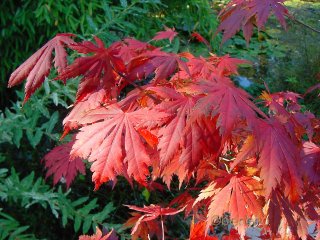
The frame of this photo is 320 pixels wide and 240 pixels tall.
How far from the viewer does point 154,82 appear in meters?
1.03

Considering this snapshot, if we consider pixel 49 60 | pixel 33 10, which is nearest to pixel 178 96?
pixel 49 60

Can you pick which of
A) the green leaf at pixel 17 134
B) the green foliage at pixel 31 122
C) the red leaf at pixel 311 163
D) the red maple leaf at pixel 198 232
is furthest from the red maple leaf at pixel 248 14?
the green leaf at pixel 17 134

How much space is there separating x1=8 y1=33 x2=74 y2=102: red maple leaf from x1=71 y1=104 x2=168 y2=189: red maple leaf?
17 centimetres

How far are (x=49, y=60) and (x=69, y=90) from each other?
125 centimetres

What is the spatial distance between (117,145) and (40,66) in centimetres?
28

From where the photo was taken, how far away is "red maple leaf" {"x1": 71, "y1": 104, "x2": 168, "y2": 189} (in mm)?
903

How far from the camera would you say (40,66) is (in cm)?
101

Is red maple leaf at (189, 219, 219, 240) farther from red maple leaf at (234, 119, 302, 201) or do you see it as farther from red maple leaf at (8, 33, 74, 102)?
red maple leaf at (8, 33, 74, 102)

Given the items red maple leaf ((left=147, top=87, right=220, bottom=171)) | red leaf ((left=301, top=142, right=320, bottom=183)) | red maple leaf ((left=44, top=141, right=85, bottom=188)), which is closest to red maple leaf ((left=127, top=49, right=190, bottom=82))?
red maple leaf ((left=147, top=87, right=220, bottom=171))

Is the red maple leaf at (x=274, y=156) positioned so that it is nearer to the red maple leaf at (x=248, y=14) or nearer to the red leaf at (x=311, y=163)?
the red leaf at (x=311, y=163)

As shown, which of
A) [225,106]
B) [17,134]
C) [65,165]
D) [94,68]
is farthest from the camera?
[17,134]

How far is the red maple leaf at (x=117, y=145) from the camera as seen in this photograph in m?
0.90

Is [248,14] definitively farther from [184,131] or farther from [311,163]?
[184,131]

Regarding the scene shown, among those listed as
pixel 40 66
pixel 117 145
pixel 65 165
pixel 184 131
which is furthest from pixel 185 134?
pixel 65 165
